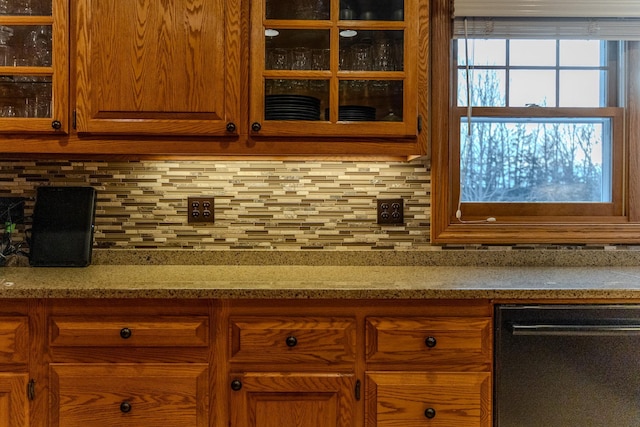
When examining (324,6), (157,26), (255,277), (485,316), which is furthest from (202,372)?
(324,6)

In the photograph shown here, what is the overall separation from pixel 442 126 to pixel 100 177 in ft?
4.57

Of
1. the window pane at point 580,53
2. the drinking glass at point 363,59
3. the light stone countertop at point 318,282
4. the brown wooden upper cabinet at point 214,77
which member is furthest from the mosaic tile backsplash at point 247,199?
the window pane at point 580,53

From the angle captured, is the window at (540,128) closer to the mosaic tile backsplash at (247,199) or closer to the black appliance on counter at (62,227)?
the mosaic tile backsplash at (247,199)

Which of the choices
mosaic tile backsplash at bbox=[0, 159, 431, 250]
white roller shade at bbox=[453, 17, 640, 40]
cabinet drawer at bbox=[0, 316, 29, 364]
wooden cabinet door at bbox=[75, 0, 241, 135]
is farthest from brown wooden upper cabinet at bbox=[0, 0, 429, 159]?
cabinet drawer at bbox=[0, 316, 29, 364]

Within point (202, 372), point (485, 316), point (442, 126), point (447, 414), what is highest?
point (442, 126)

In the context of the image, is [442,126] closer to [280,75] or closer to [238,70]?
[280,75]

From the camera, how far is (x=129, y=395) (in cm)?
139

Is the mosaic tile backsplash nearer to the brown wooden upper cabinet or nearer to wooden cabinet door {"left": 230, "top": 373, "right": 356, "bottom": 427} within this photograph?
the brown wooden upper cabinet

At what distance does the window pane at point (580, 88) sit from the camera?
2021 millimetres

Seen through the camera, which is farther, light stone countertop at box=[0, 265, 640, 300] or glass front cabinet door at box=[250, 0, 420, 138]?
glass front cabinet door at box=[250, 0, 420, 138]

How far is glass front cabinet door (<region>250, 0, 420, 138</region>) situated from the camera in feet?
5.35

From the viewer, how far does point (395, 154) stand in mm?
1673

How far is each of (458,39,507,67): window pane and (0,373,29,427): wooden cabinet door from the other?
6.39 feet

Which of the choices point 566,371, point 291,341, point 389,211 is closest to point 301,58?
point 389,211
